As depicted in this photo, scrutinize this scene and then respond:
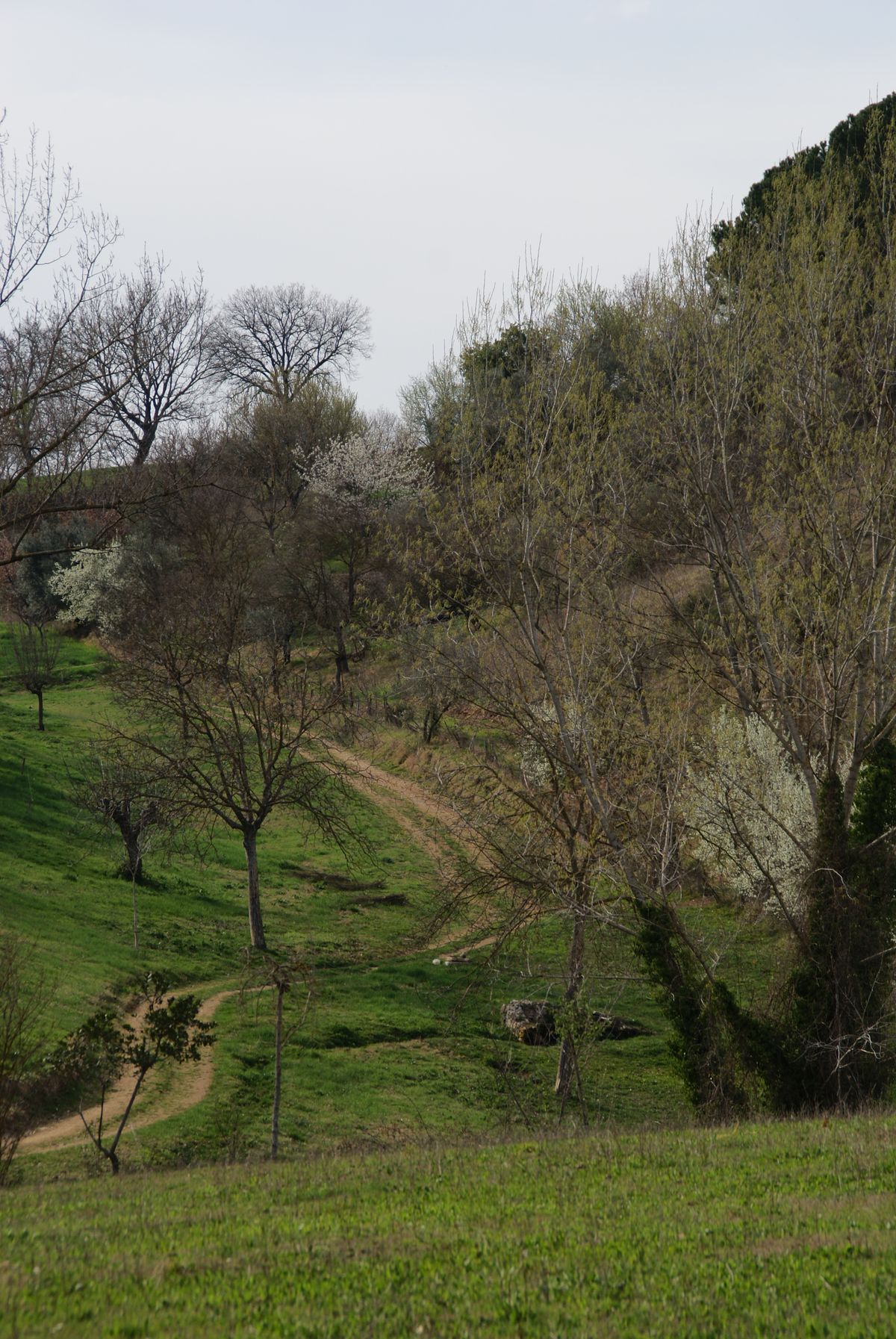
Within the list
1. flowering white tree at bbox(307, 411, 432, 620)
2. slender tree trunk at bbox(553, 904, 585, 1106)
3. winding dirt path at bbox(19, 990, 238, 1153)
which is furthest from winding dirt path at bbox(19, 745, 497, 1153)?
flowering white tree at bbox(307, 411, 432, 620)

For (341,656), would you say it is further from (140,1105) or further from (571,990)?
(140,1105)

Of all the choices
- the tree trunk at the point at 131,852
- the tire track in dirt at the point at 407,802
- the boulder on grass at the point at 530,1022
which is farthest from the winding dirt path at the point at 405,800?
the boulder on grass at the point at 530,1022

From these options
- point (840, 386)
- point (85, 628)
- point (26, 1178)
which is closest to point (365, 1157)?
point (26, 1178)

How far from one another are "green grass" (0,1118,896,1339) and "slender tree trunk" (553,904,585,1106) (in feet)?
25.2

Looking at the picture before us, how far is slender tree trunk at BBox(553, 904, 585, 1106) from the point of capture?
1783 centimetres

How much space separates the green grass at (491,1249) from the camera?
5.40 meters

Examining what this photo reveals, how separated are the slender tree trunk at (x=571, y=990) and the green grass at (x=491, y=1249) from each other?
25.2 ft

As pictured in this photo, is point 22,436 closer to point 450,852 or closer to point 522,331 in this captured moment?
point 522,331

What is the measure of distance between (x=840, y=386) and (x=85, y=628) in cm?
4851

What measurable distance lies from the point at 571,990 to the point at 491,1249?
466 inches

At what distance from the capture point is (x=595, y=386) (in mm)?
19281

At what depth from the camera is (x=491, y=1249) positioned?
21.8ft

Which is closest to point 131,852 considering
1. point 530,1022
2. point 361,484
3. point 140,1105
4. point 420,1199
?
point 530,1022

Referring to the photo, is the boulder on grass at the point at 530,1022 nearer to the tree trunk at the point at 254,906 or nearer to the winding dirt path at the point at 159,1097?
the winding dirt path at the point at 159,1097
